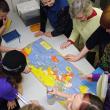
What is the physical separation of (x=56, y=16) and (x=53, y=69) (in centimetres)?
45

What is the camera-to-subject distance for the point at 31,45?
7.58 ft

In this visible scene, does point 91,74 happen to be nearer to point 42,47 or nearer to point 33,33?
point 42,47

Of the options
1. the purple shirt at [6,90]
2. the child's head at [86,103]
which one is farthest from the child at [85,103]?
the purple shirt at [6,90]

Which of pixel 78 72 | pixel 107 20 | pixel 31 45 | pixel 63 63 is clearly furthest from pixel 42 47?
pixel 107 20

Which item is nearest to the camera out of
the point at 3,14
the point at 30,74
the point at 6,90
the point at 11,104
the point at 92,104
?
the point at 92,104

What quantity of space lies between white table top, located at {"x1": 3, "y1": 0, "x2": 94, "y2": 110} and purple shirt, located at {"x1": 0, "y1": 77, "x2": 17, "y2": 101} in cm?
8

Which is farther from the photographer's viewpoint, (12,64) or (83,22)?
(83,22)

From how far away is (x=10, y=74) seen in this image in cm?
193

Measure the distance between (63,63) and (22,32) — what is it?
1.61 feet

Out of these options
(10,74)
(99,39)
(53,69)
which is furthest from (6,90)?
(99,39)

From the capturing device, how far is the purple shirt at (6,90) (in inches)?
73.2

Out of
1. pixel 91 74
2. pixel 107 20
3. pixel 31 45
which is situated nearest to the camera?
pixel 107 20

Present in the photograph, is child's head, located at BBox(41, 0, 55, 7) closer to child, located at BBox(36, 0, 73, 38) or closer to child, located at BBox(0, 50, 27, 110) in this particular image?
child, located at BBox(36, 0, 73, 38)

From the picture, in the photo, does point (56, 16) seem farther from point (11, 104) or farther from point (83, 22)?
point (11, 104)
